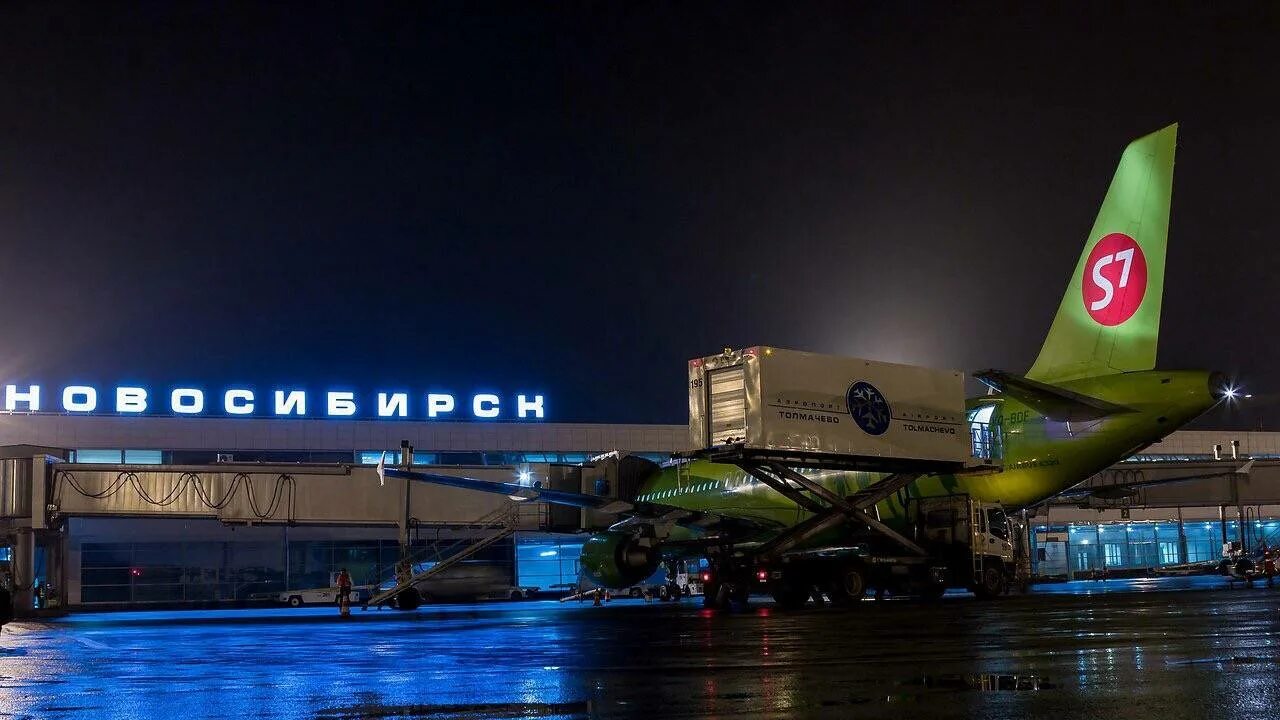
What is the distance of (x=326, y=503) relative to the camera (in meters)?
46.1

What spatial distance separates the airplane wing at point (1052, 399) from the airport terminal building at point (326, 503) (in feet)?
42.0

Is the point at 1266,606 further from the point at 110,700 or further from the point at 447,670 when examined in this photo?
the point at 110,700

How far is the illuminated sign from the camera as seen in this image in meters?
69.9

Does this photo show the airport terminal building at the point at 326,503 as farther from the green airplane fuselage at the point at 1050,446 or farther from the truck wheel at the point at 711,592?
the truck wheel at the point at 711,592

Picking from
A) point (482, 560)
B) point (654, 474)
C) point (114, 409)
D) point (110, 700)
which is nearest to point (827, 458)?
point (654, 474)

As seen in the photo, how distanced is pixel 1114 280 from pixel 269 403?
5653cm

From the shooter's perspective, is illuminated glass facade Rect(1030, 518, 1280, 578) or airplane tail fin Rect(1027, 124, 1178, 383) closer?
airplane tail fin Rect(1027, 124, 1178, 383)

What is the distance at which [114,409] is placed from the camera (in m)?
70.9

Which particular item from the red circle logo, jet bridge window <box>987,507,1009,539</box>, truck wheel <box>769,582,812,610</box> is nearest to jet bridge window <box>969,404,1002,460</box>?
jet bridge window <box>987,507,1009,539</box>

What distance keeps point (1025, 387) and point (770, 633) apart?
11922mm

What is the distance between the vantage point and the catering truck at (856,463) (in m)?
29.3

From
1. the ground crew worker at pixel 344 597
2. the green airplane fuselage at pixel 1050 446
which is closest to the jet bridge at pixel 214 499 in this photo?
the ground crew worker at pixel 344 597

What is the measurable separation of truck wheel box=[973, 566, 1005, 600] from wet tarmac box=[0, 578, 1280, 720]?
9.70m

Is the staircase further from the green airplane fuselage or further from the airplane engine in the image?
the green airplane fuselage
